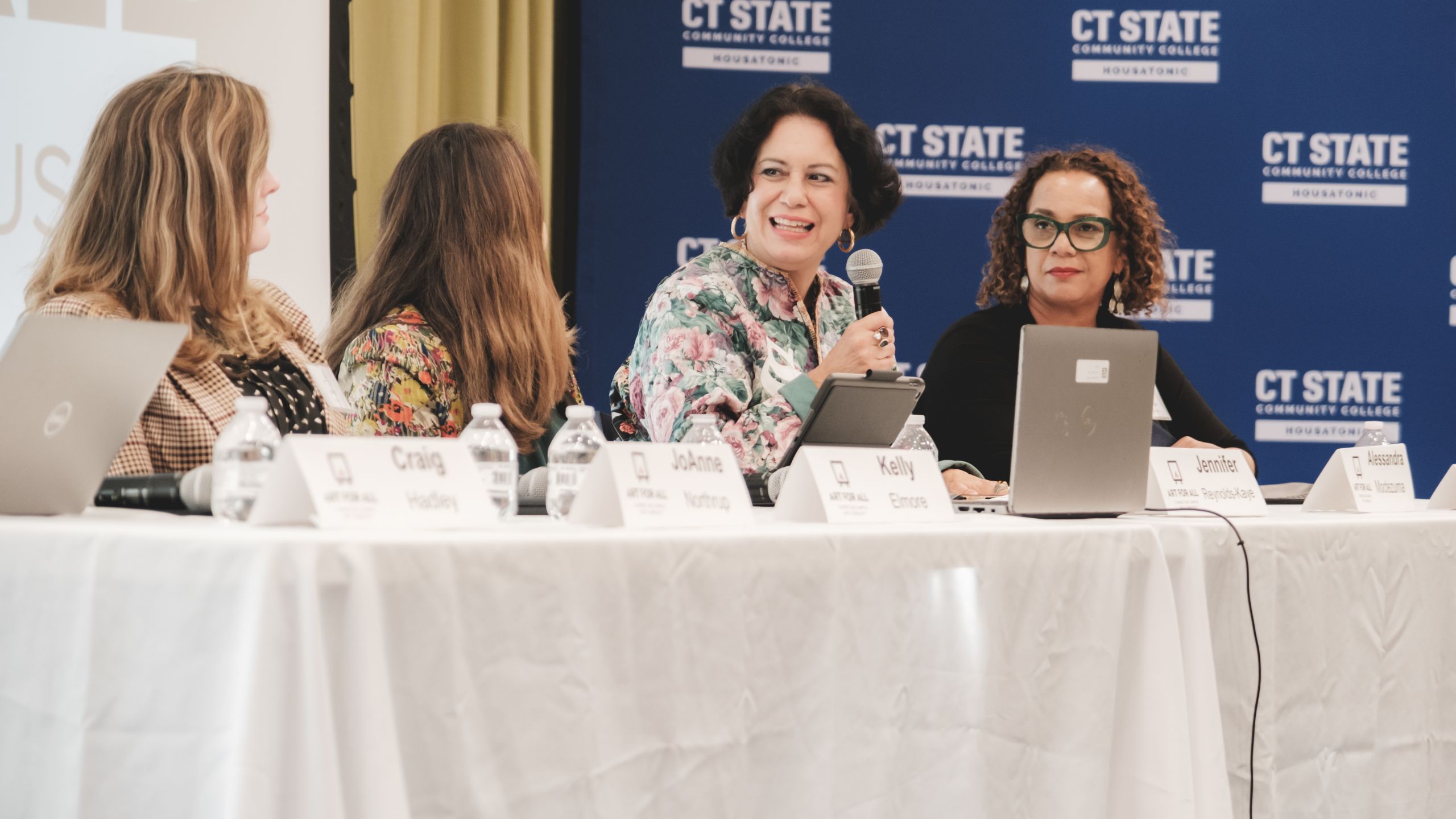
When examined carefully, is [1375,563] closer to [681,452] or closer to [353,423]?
[681,452]

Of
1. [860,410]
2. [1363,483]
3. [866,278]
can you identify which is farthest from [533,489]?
[1363,483]

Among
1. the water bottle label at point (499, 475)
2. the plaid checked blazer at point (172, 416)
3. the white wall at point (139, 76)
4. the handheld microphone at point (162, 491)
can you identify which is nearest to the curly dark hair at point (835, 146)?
the white wall at point (139, 76)

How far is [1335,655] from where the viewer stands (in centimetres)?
161

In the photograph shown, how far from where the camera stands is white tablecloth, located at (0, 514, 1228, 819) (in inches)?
40.4

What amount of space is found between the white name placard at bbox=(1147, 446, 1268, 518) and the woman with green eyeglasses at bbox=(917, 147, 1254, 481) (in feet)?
2.71

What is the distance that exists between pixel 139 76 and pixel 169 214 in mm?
1111

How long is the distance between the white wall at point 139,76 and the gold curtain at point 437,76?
16cm

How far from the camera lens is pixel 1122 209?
2748mm

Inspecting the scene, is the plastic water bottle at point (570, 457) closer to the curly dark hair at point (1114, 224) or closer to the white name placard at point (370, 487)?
the white name placard at point (370, 487)

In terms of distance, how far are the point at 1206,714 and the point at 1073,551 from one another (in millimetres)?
233

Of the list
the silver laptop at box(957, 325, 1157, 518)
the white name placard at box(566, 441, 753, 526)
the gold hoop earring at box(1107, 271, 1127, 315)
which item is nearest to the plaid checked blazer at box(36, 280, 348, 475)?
the white name placard at box(566, 441, 753, 526)

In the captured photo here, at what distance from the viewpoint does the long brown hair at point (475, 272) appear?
2162mm

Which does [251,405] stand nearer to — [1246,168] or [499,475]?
[499,475]

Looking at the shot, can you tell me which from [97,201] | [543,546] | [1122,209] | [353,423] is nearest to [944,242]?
[1122,209]
